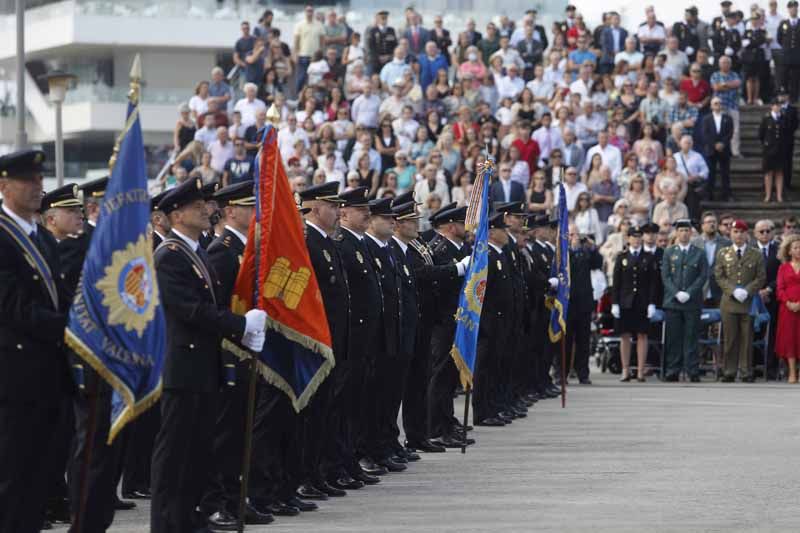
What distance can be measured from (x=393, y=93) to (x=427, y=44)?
74.6 inches

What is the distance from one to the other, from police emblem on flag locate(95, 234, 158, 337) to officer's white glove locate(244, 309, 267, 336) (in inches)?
38.8

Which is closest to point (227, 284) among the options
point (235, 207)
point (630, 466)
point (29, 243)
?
point (235, 207)

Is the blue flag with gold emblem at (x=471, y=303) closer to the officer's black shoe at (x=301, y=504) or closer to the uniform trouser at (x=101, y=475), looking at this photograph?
the officer's black shoe at (x=301, y=504)

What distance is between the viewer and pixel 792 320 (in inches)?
909

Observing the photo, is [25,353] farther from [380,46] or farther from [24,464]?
[380,46]

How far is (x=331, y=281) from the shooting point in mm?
11805

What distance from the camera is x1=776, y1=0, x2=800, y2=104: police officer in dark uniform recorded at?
95.5 feet

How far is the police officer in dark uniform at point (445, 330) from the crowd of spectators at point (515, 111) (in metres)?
8.00

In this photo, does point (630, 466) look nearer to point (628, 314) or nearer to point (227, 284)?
point (227, 284)

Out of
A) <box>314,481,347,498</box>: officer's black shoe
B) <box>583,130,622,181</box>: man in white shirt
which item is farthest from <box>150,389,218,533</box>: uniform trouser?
<box>583,130,622,181</box>: man in white shirt

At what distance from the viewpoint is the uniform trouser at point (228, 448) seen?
34.2ft

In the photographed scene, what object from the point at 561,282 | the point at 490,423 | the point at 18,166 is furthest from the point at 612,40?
the point at 18,166

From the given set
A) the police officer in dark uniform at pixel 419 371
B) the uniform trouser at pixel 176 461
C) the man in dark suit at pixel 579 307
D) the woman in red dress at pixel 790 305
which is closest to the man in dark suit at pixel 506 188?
the man in dark suit at pixel 579 307

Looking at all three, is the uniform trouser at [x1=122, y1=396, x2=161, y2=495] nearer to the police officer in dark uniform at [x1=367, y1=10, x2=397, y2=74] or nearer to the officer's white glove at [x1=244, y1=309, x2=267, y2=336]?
the officer's white glove at [x1=244, y1=309, x2=267, y2=336]
